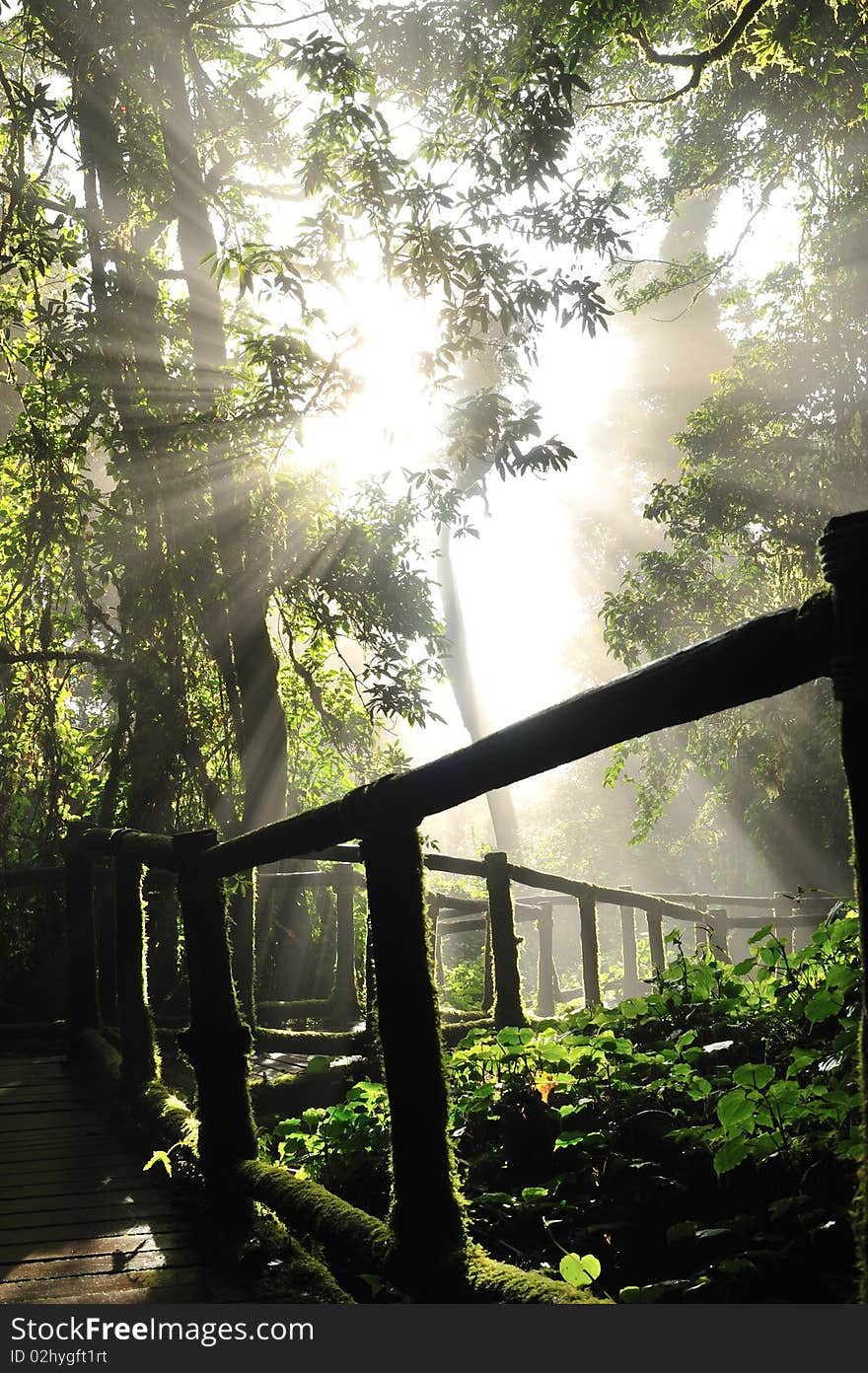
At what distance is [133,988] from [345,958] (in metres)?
4.92

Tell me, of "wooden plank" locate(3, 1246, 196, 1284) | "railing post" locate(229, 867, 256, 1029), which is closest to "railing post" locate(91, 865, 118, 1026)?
"railing post" locate(229, 867, 256, 1029)

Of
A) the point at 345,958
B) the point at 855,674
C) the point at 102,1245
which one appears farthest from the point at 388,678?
the point at 855,674

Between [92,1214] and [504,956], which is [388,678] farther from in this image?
[92,1214]

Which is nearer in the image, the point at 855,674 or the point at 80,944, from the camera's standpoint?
the point at 855,674

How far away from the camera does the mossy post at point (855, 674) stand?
1306 mm

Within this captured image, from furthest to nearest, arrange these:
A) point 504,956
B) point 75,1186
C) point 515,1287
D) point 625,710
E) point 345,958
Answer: point 345,958 → point 504,956 → point 75,1186 → point 515,1287 → point 625,710

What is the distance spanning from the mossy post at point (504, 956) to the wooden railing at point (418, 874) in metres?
2.99

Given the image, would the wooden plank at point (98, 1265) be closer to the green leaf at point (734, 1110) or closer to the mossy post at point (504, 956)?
the green leaf at point (734, 1110)

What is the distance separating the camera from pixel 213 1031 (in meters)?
3.91

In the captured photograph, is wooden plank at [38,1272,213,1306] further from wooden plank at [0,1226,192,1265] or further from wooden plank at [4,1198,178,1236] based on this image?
wooden plank at [4,1198,178,1236]

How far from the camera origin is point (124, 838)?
221 inches

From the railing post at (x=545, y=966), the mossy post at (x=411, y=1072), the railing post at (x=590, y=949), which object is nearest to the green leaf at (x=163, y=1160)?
A: the mossy post at (x=411, y=1072)
